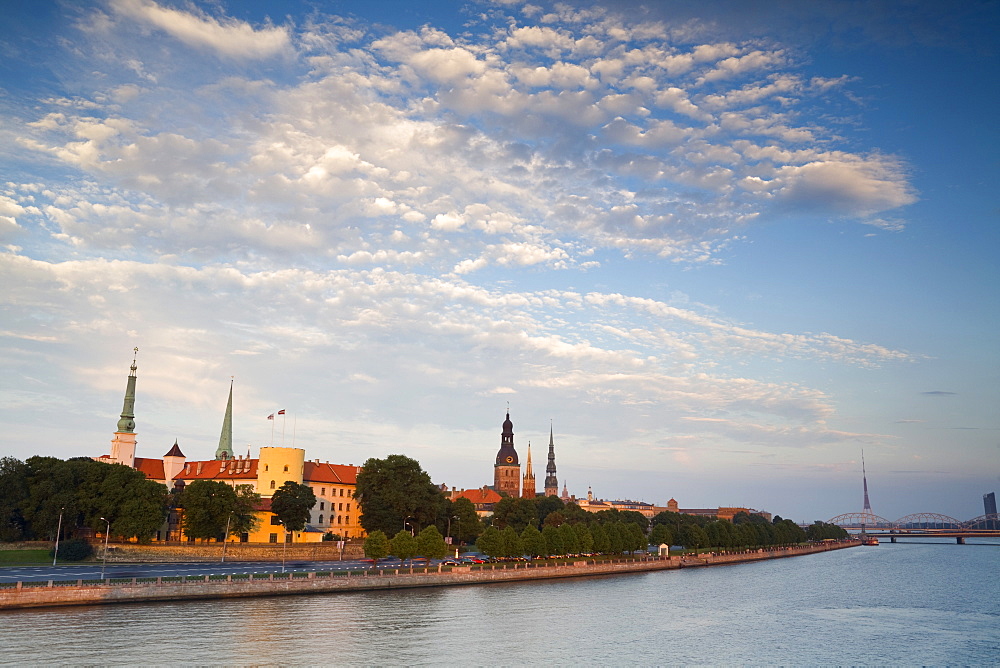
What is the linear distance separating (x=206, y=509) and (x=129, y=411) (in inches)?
1878

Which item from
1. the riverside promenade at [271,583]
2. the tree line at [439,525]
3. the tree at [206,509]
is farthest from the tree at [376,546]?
the tree at [206,509]

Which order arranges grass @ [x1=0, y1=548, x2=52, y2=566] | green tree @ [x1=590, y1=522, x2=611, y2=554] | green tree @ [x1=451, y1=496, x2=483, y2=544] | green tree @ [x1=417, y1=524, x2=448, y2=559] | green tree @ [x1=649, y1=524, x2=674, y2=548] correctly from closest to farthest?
grass @ [x1=0, y1=548, x2=52, y2=566] → green tree @ [x1=417, y1=524, x2=448, y2=559] → green tree @ [x1=590, y1=522, x2=611, y2=554] → green tree @ [x1=451, y1=496, x2=483, y2=544] → green tree @ [x1=649, y1=524, x2=674, y2=548]

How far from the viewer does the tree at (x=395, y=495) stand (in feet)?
406

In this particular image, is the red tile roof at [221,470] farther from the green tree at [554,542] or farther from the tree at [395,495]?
the green tree at [554,542]

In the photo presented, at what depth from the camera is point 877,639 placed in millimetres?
66688

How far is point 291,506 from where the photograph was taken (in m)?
123

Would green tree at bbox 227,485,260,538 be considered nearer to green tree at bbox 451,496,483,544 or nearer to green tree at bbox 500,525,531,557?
green tree at bbox 451,496,483,544

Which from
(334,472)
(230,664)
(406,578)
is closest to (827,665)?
(230,664)

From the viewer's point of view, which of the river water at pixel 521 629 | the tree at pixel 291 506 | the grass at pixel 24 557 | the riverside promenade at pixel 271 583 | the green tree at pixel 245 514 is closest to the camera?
the river water at pixel 521 629

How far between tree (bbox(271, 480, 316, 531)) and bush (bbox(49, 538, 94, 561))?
2907 centimetres

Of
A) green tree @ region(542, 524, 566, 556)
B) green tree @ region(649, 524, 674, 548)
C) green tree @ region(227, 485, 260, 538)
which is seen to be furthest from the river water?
green tree @ region(649, 524, 674, 548)

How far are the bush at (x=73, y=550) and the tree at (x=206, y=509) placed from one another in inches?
625

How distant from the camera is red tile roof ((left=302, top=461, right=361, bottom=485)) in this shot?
489 ft

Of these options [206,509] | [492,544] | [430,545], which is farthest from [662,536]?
[206,509]
